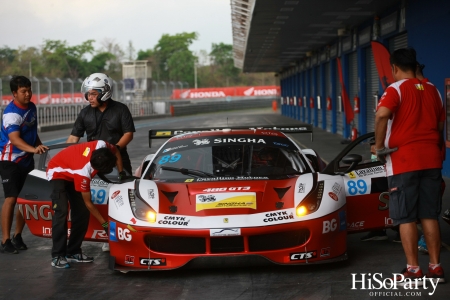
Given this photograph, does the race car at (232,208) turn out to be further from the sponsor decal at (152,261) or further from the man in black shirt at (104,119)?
the man in black shirt at (104,119)

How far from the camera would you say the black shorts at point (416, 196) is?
5.50 metres

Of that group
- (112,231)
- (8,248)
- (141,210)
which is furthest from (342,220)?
(8,248)

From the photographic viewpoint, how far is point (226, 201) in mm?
6066

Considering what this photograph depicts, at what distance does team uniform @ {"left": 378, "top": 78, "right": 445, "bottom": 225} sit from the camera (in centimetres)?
548

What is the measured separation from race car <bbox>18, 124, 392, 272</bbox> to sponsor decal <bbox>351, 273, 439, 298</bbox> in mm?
489

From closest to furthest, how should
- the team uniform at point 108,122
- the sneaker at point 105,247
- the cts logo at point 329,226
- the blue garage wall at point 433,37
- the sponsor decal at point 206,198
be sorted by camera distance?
the cts logo at point 329,226, the sponsor decal at point 206,198, the sneaker at point 105,247, the team uniform at point 108,122, the blue garage wall at point 433,37

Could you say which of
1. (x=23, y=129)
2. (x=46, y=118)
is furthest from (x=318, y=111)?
(x=23, y=129)

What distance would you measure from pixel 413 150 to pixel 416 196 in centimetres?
34

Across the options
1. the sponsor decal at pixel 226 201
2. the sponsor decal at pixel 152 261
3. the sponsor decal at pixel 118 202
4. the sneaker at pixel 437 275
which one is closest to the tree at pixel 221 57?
the sponsor decal at pixel 118 202

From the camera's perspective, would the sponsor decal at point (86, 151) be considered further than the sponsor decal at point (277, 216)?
Yes

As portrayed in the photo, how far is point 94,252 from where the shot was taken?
24.4 ft

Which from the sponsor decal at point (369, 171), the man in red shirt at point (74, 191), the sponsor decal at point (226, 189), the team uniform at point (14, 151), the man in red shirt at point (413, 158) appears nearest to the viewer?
the man in red shirt at point (413, 158)

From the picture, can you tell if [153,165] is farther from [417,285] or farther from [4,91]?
[4,91]

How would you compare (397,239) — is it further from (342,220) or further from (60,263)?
(60,263)
